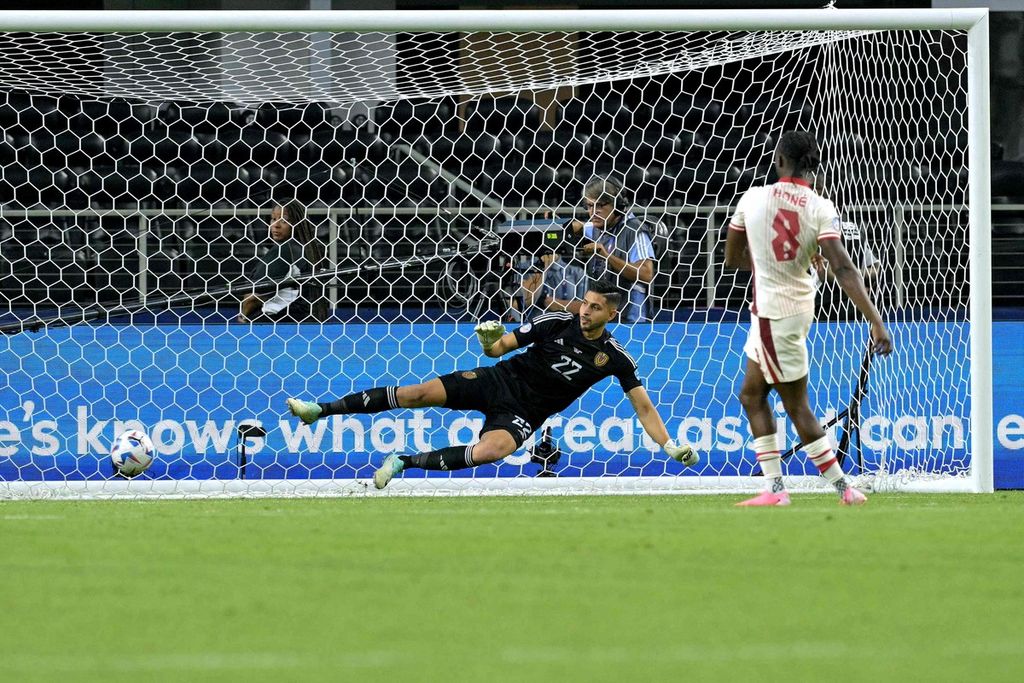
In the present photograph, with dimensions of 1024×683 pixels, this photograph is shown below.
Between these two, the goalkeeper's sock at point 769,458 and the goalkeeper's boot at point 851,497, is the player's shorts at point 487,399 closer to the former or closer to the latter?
the goalkeeper's sock at point 769,458

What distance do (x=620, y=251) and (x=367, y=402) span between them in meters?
1.90

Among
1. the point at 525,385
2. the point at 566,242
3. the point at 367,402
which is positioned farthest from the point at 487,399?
the point at 566,242

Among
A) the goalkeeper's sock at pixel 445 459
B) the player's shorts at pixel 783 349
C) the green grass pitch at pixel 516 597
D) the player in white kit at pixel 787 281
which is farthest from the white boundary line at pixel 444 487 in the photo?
the green grass pitch at pixel 516 597

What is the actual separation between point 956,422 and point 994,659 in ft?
18.7

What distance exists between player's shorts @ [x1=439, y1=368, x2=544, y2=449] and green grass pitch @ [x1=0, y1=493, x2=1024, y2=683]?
200 cm

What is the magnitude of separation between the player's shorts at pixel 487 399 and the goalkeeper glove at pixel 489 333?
0.86 ft

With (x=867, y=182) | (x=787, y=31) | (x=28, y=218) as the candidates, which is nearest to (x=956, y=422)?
(x=867, y=182)

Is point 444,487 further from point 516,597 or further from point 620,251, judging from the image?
point 516,597

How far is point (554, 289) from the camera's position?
8703 mm

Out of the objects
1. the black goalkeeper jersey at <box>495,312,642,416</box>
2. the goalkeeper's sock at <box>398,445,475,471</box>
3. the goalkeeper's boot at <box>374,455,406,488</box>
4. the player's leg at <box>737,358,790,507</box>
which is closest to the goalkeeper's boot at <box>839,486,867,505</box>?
the player's leg at <box>737,358,790,507</box>

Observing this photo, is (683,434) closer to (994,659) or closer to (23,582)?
(23,582)

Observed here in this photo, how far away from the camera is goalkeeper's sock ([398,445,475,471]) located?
7.42 meters

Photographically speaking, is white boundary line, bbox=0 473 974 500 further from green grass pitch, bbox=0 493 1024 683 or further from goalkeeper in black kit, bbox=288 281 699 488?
green grass pitch, bbox=0 493 1024 683

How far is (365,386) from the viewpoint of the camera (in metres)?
8.23
